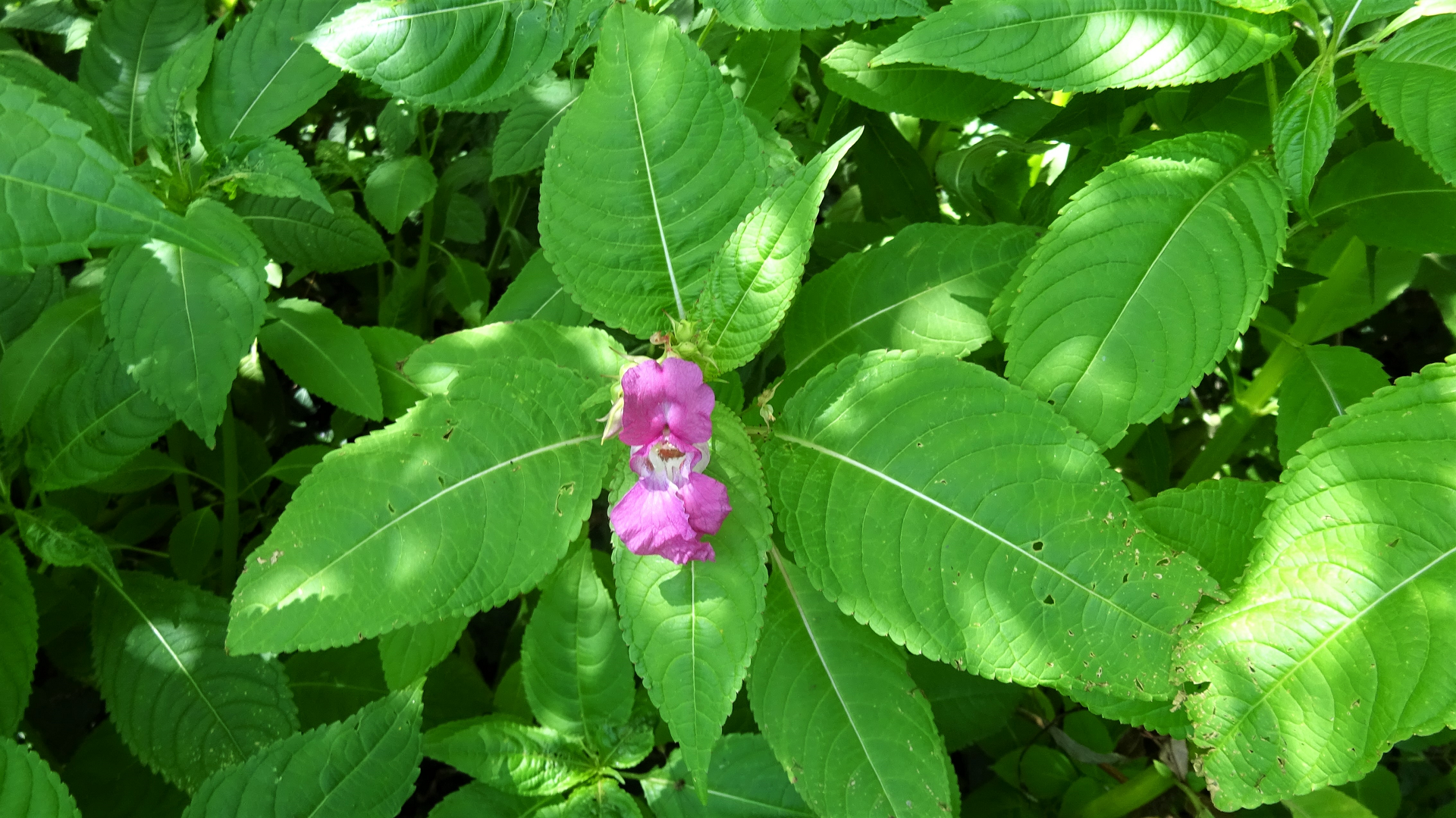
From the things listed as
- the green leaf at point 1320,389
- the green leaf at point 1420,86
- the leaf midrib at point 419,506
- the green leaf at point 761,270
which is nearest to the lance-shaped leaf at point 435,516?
the leaf midrib at point 419,506

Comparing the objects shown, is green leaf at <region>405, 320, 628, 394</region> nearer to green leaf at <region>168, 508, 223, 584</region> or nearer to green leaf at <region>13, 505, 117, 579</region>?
green leaf at <region>13, 505, 117, 579</region>

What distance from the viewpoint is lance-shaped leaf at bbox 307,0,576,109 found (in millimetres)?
1720

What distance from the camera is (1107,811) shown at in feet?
6.50

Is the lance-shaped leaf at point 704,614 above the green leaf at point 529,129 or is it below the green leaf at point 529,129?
below

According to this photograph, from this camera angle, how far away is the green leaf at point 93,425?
202cm

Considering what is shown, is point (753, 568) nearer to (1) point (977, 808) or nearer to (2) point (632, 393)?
(2) point (632, 393)

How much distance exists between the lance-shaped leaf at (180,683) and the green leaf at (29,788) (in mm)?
411

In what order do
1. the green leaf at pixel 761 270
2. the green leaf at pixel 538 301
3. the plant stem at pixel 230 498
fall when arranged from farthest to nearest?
1. the plant stem at pixel 230 498
2. the green leaf at pixel 538 301
3. the green leaf at pixel 761 270

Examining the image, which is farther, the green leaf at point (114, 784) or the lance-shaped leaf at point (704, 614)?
the green leaf at point (114, 784)

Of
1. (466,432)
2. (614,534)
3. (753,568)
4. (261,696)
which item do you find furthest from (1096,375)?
(261,696)

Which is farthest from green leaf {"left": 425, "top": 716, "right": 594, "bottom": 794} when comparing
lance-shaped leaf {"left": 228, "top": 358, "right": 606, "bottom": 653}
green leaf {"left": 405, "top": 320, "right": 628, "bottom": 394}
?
green leaf {"left": 405, "top": 320, "right": 628, "bottom": 394}

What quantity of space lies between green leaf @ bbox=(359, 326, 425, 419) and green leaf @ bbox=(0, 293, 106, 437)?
2.07 ft

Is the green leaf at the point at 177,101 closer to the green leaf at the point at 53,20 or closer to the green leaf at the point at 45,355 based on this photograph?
the green leaf at the point at 45,355

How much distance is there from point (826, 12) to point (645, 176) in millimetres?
423
